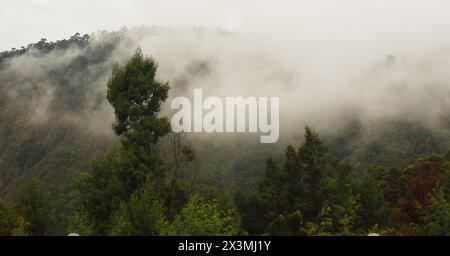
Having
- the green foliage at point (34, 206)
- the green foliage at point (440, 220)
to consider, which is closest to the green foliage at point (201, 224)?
the green foliage at point (440, 220)

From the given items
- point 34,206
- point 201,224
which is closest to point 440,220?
point 201,224

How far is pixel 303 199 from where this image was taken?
121 ft

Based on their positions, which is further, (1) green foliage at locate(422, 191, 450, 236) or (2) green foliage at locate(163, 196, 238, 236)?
(1) green foliage at locate(422, 191, 450, 236)

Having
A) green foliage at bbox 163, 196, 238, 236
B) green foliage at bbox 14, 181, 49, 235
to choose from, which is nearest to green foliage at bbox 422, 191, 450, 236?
green foliage at bbox 163, 196, 238, 236

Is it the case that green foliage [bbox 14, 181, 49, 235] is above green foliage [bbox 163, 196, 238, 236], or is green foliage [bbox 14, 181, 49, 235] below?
below

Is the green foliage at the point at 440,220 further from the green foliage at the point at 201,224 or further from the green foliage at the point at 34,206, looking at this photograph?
the green foliage at the point at 34,206

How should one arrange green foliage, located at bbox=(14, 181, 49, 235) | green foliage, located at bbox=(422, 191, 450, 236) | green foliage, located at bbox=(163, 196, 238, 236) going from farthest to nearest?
green foliage, located at bbox=(14, 181, 49, 235) < green foliage, located at bbox=(422, 191, 450, 236) < green foliage, located at bbox=(163, 196, 238, 236)

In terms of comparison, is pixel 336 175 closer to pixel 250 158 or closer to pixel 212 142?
pixel 250 158

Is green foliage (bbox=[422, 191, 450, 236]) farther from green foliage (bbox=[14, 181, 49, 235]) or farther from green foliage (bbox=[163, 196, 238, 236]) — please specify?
green foliage (bbox=[14, 181, 49, 235])

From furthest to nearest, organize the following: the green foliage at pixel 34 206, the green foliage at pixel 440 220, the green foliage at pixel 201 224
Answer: the green foliage at pixel 34 206 < the green foliage at pixel 440 220 < the green foliage at pixel 201 224

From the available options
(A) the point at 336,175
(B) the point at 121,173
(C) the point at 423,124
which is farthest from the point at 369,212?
(C) the point at 423,124

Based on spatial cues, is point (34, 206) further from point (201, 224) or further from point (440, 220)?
point (440, 220)
